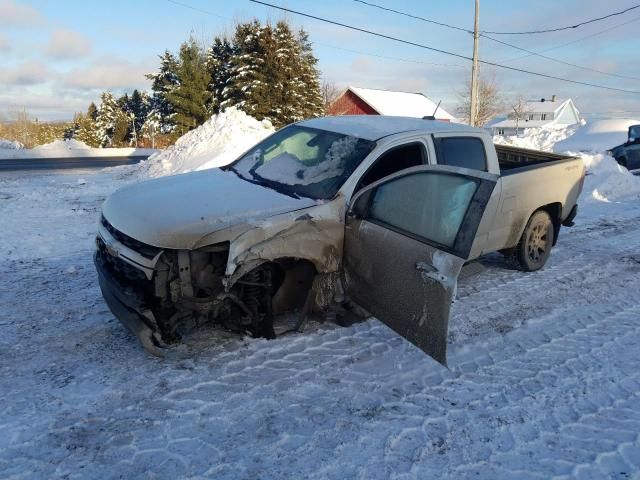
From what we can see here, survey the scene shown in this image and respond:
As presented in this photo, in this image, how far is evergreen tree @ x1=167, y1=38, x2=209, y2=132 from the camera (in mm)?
37562

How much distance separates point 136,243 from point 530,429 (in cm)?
303

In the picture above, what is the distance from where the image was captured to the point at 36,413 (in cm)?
308

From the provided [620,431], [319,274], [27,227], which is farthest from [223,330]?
[27,227]

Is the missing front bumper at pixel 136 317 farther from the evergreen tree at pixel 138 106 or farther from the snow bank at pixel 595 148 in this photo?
the evergreen tree at pixel 138 106

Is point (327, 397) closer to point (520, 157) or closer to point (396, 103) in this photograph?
point (520, 157)

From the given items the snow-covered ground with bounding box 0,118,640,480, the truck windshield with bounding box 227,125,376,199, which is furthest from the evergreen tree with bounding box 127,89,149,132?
the truck windshield with bounding box 227,125,376,199

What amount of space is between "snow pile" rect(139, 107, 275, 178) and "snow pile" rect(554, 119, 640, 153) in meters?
16.0

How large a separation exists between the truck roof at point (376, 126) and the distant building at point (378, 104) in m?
43.5

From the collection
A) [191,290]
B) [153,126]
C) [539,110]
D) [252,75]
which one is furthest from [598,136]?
[539,110]

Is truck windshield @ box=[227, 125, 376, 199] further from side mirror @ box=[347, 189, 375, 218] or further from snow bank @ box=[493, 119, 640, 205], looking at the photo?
snow bank @ box=[493, 119, 640, 205]

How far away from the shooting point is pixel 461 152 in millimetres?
5113

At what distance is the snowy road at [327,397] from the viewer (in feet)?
9.01

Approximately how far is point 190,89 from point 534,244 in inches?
1430

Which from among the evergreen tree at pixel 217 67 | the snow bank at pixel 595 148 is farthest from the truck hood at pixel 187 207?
the evergreen tree at pixel 217 67
